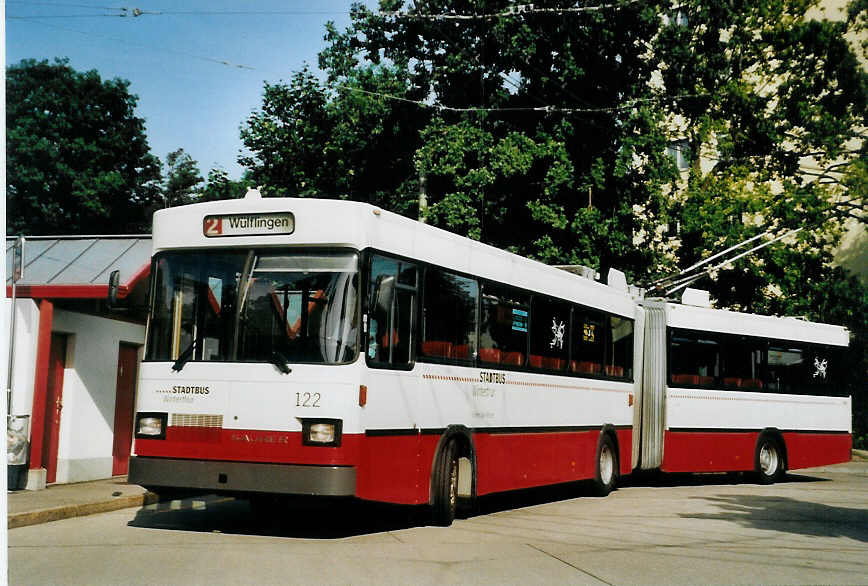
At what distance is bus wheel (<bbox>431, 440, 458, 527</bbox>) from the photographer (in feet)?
38.1

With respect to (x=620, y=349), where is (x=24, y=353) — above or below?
below

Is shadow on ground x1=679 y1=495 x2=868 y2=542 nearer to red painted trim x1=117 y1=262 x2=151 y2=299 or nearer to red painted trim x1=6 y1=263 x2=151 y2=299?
red painted trim x1=117 y1=262 x2=151 y2=299

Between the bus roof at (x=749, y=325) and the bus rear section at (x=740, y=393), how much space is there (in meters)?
0.02

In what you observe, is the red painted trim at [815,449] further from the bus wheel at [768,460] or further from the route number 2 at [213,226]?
the route number 2 at [213,226]

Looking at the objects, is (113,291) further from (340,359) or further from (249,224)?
(340,359)

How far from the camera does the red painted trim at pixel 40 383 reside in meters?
15.0

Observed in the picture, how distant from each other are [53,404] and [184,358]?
6.69 metres

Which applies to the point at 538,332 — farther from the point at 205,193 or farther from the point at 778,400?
the point at 205,193

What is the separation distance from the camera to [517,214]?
29703 millimetres

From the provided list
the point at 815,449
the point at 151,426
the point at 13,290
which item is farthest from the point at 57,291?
the point at 815,449

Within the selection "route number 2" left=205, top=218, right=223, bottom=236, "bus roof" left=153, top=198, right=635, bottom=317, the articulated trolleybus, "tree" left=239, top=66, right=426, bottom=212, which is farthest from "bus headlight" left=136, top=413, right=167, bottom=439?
"tree" left=239, top=66, right=426, bottom=212

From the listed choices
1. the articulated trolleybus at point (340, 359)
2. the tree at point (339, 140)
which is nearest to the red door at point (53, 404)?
the articulated trolleybus at point (340, 359)

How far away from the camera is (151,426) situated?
10.6 m

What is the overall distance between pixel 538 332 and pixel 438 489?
3.78 metres
